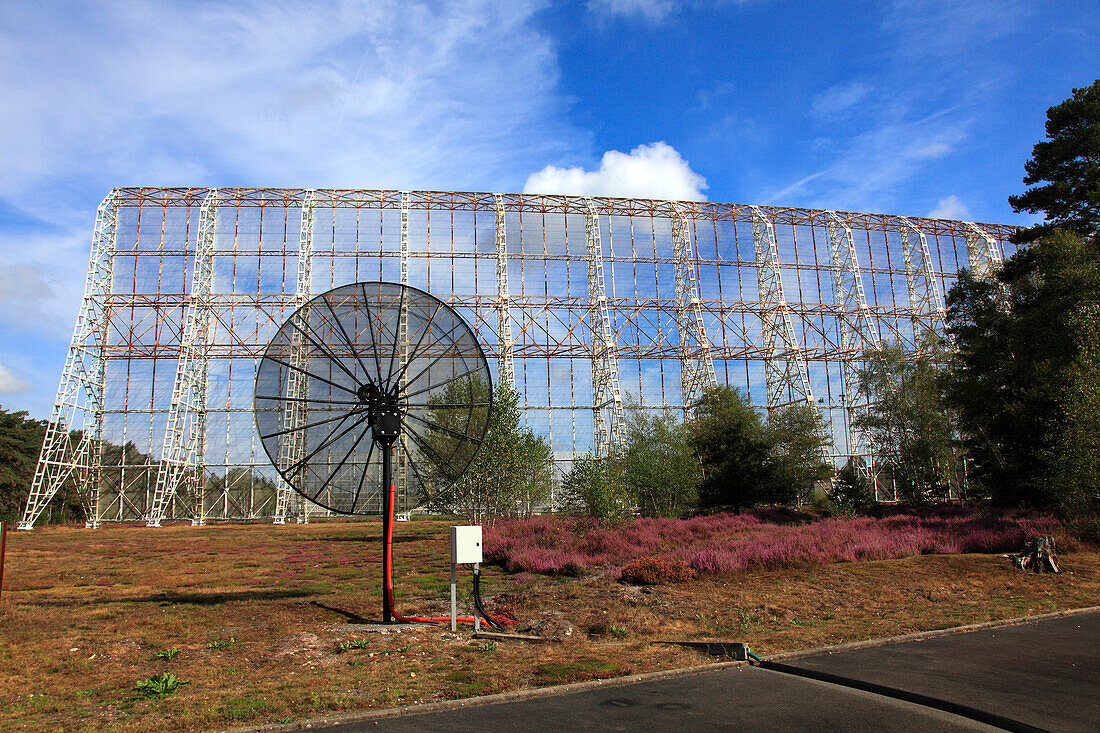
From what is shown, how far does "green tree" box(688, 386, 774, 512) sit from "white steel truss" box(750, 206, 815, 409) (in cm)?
814

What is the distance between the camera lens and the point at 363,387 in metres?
11.8

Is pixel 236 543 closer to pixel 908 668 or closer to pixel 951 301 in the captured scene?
pixel 908 668

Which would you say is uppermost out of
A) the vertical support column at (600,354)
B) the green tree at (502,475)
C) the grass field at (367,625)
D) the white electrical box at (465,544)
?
the vertical support column at (600,354)

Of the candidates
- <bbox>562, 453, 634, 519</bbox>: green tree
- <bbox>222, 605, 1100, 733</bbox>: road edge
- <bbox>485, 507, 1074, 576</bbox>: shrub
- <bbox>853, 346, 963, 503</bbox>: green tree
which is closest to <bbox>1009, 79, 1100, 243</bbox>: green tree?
<bbox>853, 346, 963, 503</bbox>: green tree

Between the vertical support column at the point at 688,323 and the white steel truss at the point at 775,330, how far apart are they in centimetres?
436

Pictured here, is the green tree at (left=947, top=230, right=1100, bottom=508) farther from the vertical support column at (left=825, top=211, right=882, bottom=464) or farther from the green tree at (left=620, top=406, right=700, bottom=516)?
the vertical support column at (left=825, top=211, right=882, bottom=464)

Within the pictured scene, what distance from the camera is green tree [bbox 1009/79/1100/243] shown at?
26.2 meters

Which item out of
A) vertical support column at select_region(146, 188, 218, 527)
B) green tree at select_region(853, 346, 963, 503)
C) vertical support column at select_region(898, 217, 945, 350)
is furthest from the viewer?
vertical support column at select_region(898, 217, 945, 350)

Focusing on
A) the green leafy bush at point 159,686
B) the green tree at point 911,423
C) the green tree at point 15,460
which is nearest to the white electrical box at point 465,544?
the green leafy bush at point 159,686

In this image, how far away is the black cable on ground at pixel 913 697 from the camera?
551 cm

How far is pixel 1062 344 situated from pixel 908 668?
2068 centimetres

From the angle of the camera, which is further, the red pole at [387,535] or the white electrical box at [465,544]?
the red pole at [387,535]

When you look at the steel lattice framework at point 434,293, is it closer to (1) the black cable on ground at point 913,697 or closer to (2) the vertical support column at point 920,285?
(2) the vertical support column at point 920,285

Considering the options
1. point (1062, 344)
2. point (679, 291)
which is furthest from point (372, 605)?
point (679, 291)
